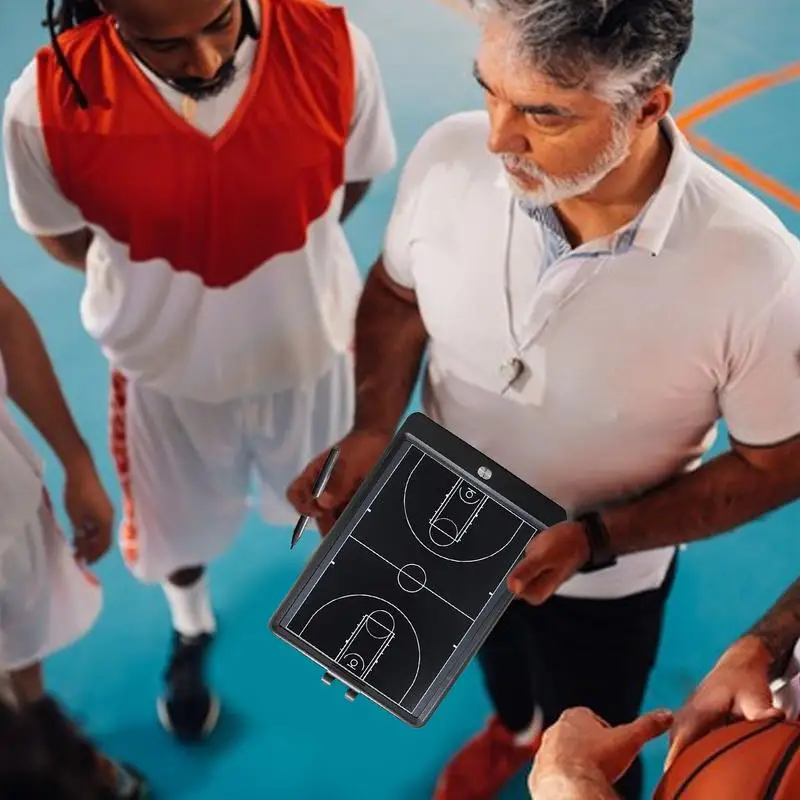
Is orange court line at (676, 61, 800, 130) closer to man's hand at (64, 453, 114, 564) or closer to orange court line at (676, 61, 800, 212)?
orange court line at (676, 61, 800, 212)

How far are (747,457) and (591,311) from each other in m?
0.35

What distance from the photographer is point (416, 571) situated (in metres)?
1.47

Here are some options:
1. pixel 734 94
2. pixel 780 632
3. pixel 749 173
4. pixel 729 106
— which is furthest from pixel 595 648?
pixel 734 94

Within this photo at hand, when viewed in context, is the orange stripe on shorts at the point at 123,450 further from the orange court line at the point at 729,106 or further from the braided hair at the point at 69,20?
the orange court line at the point at 729,106

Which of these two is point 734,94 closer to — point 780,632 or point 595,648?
point 595,648

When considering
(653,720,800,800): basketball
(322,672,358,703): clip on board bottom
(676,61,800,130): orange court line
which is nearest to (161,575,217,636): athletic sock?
(322,672,358,703): clip on board bottom

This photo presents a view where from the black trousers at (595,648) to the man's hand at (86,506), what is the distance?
0.85 m

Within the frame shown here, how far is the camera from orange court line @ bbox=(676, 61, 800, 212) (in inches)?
151

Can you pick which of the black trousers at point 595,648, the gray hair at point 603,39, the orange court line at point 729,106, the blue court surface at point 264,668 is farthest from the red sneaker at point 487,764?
the orange court line at point 729,106

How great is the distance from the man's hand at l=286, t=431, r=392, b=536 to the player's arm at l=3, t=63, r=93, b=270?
662 millimetres

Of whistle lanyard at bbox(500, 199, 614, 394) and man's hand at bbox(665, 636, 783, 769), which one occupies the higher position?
whistle lanyard at bbox(500, 199, 614, 394)

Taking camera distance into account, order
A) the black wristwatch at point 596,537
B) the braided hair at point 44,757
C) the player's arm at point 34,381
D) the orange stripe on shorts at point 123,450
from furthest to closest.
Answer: the orange stripe on shorts at point 123,450 < the player's arm at point 34,381 < the black wristwatch at point 596,537 < the braided hair at point 44,757

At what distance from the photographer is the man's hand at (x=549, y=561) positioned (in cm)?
150

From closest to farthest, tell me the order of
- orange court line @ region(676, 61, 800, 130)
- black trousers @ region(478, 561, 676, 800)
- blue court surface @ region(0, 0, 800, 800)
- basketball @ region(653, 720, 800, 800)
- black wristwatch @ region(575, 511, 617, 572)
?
1. basketball @ region(653, 720, 800, 800)
2. black wristwatch @ region(575, 511, 617, 572)
3. black trousers @ region(478, 561, 676, 800)
4. blue court surface @ region(0, 0, 800, 800)
5. orange court line @ region(676, 61, 800, 130)
